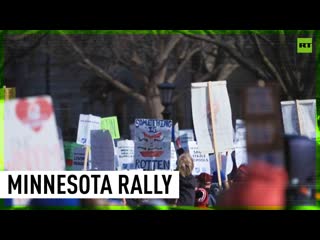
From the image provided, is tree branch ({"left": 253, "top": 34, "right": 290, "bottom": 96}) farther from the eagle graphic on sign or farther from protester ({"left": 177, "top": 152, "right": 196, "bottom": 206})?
the eagle graphic on sign

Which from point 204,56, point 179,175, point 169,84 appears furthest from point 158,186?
point 204,56

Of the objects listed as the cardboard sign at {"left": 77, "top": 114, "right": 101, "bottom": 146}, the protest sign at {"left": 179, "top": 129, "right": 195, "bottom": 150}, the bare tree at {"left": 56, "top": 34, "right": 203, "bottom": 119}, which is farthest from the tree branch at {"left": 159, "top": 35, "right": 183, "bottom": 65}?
the cardboard sign at {"left": 77, "top": 114, "right": 101, "bottom": 146}

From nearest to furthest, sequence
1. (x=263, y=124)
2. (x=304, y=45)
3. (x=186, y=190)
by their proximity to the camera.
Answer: (x=263, y=124) < (x=186, y=190) < (x=304, y=45)

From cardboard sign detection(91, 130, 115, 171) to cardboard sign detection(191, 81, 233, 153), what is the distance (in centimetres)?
99

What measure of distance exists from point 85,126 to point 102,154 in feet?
1.22

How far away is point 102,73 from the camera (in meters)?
6.36

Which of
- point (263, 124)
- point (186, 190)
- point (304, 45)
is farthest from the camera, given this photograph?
point (304, 45)

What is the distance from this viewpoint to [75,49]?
21.0ft

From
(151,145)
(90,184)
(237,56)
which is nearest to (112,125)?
(151,145)

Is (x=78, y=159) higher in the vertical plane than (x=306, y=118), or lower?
lower

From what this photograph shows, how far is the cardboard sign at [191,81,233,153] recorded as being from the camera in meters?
6.32

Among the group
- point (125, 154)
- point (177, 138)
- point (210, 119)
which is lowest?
point (125, 154)

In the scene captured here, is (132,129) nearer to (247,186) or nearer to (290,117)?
(247,186)

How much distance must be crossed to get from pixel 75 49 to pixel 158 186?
1830mm
